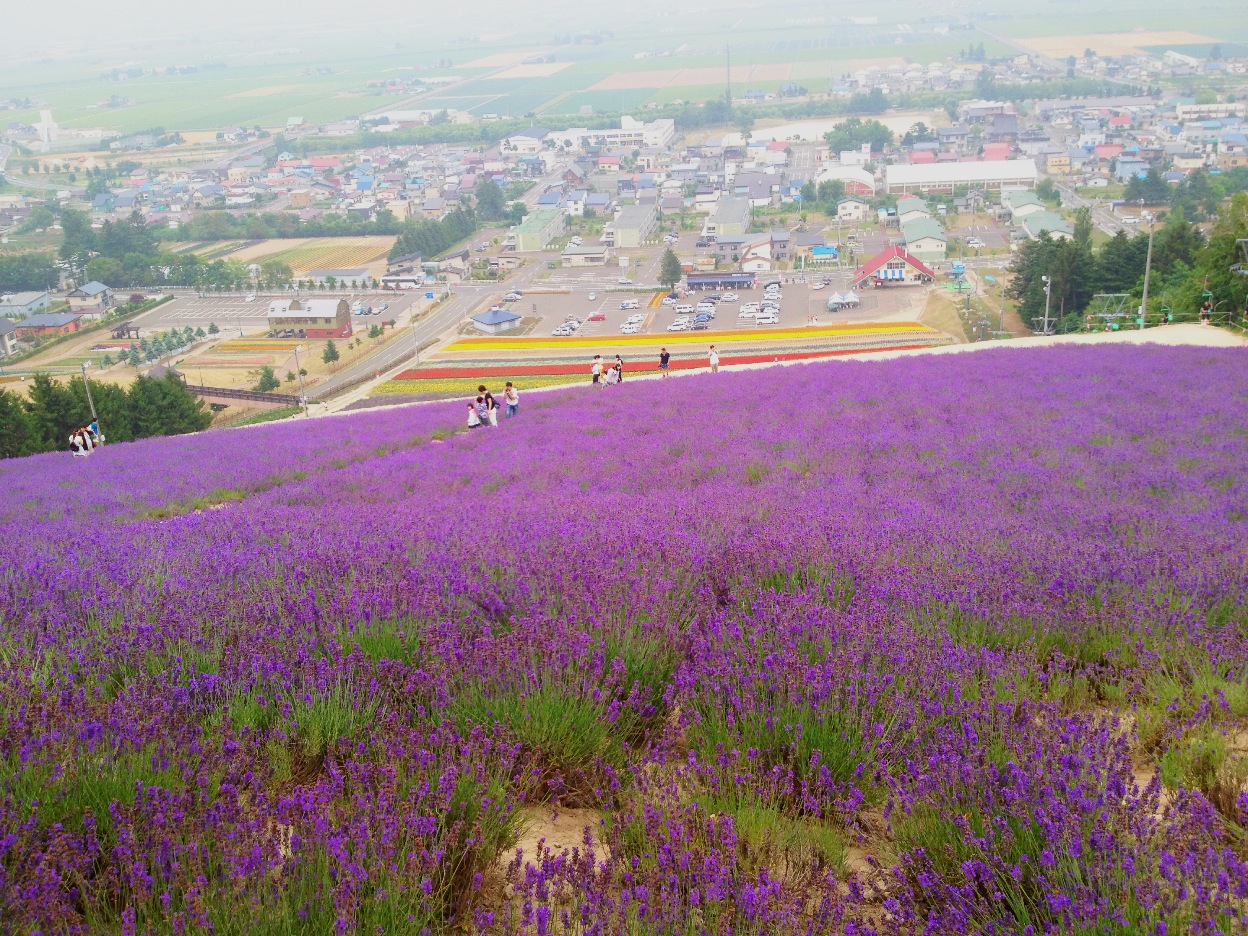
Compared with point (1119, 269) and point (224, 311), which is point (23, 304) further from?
point (1119, 269)

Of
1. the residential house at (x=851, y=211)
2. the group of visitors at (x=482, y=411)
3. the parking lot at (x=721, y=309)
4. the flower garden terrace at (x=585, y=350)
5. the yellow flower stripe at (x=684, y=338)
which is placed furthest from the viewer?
the residential house at (x=851, y=211)

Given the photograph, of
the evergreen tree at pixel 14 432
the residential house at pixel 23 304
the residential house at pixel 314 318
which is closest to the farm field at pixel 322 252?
the residential house at pixel 23 304

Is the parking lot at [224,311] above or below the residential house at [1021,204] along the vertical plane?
below

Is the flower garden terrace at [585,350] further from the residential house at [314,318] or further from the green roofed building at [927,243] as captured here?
the green roofed building at [927,243]

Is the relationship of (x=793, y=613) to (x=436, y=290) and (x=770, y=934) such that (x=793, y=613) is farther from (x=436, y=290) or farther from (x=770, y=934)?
(x=436, y=290)

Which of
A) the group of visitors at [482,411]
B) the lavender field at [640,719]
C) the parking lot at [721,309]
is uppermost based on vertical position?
the lavender field at [640,719]

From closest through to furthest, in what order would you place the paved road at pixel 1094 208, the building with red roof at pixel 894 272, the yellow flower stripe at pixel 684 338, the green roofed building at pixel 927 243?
the yellow flower stripe at pixel 684 338 < the building with red roof at pixel 894 272 < the green roofed building at pixel 927 243 < the paved road at pixel 1094 208

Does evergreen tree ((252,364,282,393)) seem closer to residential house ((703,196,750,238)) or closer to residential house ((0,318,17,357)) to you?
residential house ((0,318,17,357))

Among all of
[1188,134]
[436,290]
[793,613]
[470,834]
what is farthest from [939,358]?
[1188,134]
